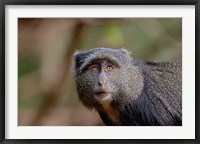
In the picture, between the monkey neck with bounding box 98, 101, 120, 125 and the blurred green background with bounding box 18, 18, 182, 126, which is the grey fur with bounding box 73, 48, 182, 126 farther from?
the blurred green background with bounding box 18, 18, 182, 126

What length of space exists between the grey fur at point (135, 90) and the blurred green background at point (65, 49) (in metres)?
0.15

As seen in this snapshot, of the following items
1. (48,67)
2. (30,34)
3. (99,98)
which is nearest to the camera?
(99,98)

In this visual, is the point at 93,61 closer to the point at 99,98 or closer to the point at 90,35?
the point at 99,98

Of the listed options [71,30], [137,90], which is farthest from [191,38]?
[71,30]

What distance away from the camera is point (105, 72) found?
21.0ft

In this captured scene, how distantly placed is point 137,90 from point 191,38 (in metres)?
0.49

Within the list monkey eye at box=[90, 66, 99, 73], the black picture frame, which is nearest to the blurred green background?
the black picture frame

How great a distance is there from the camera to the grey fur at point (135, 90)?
644cm

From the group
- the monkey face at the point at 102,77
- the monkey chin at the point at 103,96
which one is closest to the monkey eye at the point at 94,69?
the monkey face at the point at 102,77

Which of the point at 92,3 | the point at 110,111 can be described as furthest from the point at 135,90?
the point at 92,3

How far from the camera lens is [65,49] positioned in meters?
7.16

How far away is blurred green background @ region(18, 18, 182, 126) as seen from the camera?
6.65 meters

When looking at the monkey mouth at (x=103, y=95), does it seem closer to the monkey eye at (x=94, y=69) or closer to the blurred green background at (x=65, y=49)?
the monkey eye at (x=94, y=69)

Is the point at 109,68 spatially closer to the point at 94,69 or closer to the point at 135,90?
the point at 94,69
